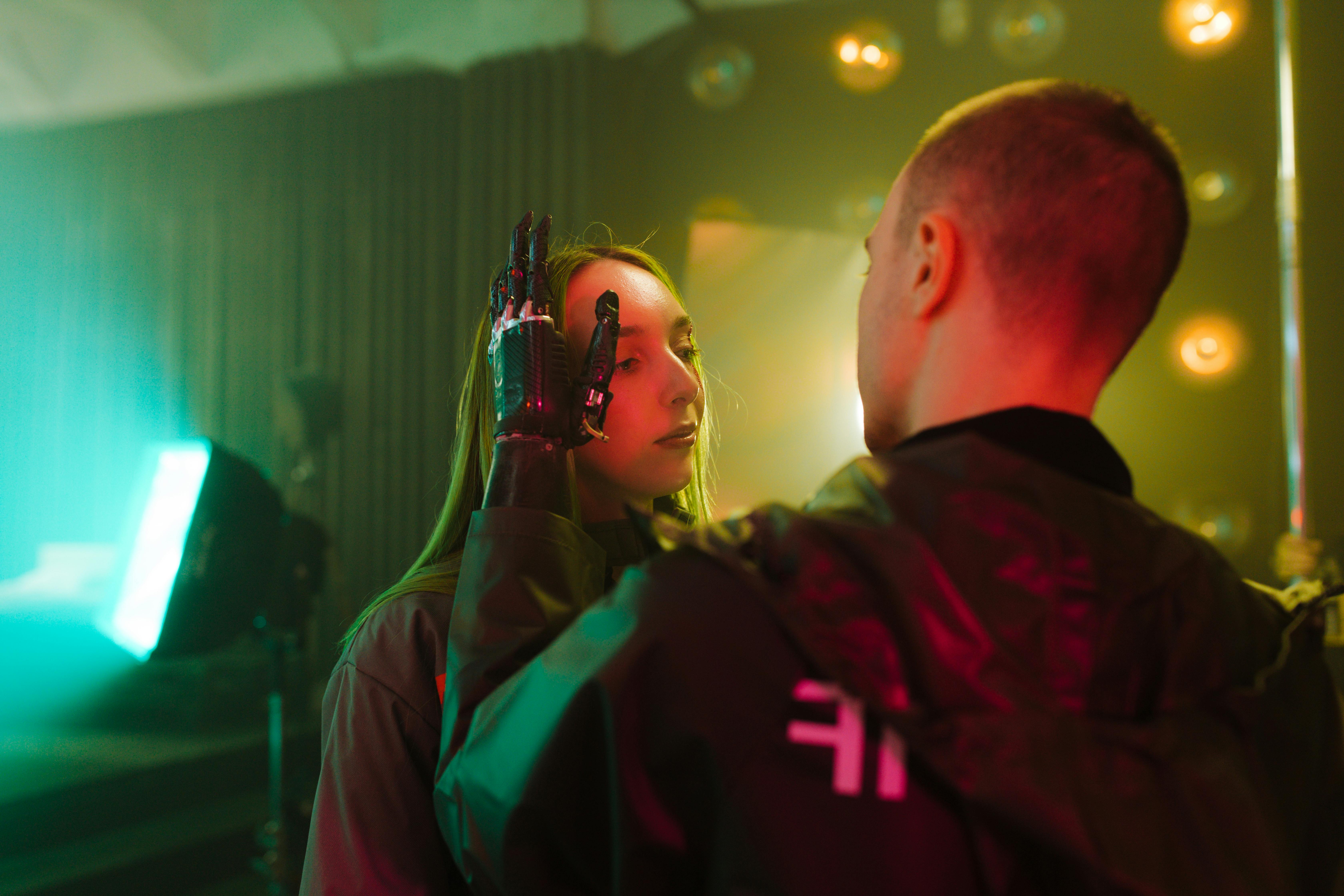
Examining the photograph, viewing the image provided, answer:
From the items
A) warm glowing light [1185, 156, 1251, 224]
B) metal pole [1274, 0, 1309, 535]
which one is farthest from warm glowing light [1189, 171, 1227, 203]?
metal pole [1274, 0, 1309, 535]

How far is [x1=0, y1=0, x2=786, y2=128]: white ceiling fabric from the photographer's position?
3627 millimetres

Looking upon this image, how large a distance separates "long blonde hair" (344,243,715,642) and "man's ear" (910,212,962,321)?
0.38 metres

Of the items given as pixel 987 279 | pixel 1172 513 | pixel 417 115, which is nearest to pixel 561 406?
pixel 987 279

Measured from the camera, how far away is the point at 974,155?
25.4 inches

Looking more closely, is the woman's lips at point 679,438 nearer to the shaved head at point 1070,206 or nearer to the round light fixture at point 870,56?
the shaved head at point 1070,206

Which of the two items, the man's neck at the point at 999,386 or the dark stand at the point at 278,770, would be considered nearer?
the man's neck at the point at 999,386

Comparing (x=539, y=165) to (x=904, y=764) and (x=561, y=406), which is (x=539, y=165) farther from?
(x=904, y=764)

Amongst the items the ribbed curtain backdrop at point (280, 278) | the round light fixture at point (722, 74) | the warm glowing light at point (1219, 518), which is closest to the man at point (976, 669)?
the warm glowing light at point (1219, 518)

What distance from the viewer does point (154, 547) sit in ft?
6.19

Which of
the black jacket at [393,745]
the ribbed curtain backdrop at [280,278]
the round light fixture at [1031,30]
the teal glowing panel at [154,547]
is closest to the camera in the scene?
the black jacket at [393,745]

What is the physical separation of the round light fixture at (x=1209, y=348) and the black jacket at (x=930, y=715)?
2.28m

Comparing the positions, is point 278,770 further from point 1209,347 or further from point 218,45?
point 218,45

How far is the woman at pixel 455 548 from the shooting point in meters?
0.78

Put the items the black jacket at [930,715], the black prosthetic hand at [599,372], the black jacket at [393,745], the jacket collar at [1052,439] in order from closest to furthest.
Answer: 1. the black jacket at [930,715]
2. the jacket collar at [1052,439]
3. the black jacket at [393,745]
4. the black prosthetic hand at [599,372]
